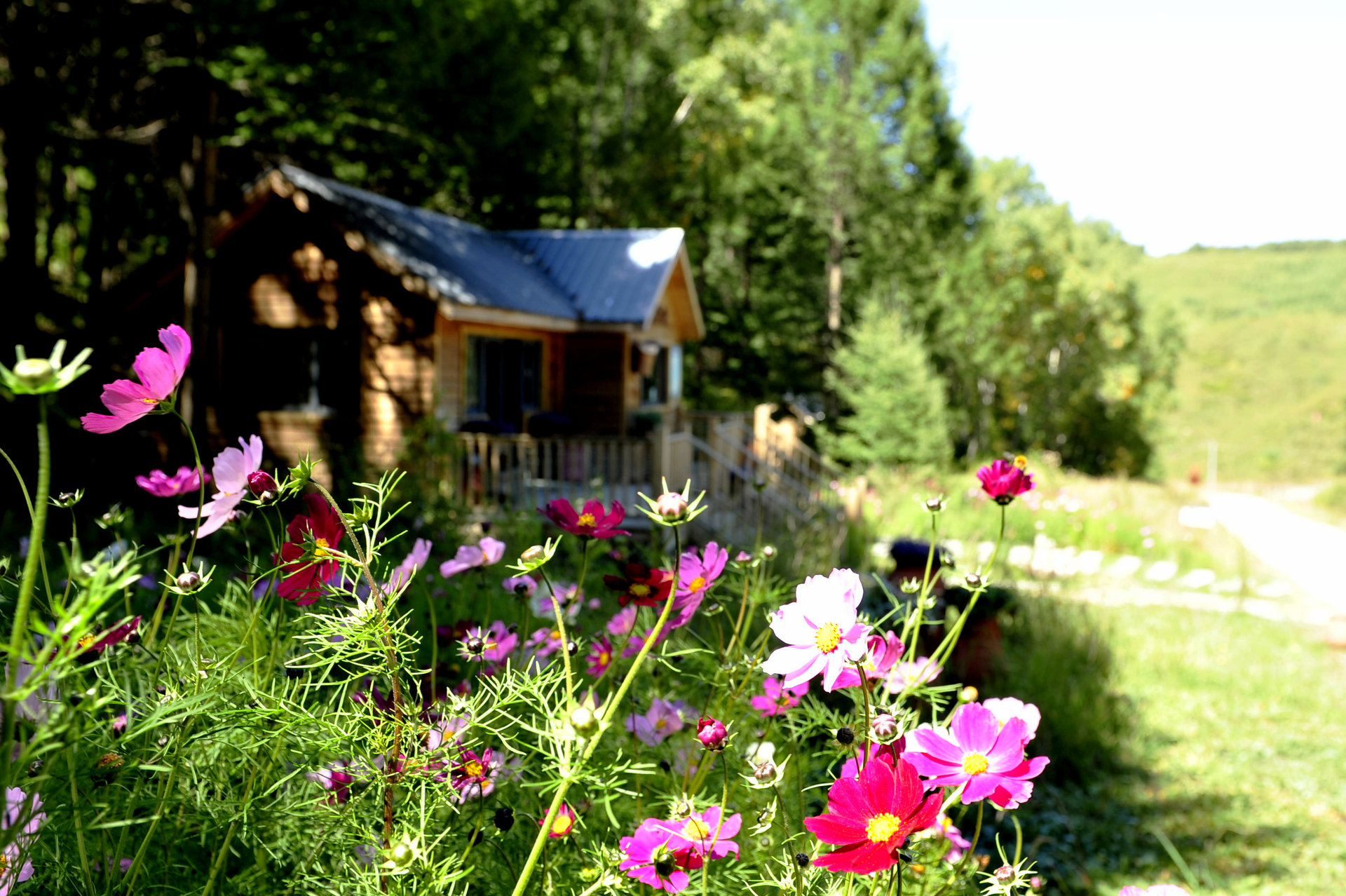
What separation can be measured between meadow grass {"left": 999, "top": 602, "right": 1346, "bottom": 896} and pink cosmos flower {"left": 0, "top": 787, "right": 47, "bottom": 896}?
3.18 meters

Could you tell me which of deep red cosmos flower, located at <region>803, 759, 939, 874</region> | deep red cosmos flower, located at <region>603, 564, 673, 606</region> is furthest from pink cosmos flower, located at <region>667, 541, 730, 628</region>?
deep red cosmos flower, located at <region>803, 759, 939, 874</region>

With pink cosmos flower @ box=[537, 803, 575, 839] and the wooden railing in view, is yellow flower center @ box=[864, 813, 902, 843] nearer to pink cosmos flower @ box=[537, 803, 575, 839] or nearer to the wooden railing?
pink cosmos flower @ box=[537, 803, 575, 839]

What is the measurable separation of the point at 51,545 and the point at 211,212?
819 cm

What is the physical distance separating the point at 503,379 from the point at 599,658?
42.7ft

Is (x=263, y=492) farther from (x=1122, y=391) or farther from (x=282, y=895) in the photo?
(x=1122, y=391)

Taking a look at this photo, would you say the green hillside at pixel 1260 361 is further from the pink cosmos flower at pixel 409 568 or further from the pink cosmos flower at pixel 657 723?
the pink cosmos flower at pixel 409 568

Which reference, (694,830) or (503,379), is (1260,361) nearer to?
(503,379)

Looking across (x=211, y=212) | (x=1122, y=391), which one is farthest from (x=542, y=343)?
(x=1122, y=391)

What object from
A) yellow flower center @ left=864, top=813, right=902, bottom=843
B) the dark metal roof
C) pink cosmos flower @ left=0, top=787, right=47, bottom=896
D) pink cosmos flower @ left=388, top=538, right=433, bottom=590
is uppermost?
the dark metal roof

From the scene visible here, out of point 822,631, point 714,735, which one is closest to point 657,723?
point 714,735

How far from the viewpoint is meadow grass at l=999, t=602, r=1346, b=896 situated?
17.0 ft

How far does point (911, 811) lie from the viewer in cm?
100

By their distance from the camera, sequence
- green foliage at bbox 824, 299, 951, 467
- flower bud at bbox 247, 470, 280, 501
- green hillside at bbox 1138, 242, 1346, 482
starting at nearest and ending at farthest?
flower bud at bbox 247, 470, 280, 501, green foliage at bbox 824, 299, 951, 467, green hillside at bbox 1138, 242, 1346, 482

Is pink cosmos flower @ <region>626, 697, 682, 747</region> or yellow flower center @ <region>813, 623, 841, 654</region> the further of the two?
pink cosmos flower @ <region>626, 697, 682, 747</region>
